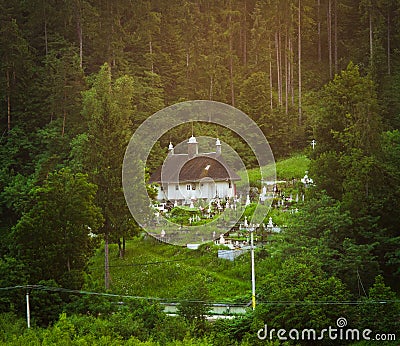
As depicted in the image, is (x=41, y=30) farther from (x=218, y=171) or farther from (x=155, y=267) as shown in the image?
(x=155, y=267)

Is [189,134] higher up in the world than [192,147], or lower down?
higher up

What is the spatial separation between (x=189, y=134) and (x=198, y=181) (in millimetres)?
6409

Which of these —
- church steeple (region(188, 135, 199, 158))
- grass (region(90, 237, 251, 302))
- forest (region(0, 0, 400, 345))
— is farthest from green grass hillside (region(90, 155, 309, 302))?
church steeple (region(188, 135, 199, 158))

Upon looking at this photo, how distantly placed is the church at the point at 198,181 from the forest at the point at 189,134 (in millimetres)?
2824

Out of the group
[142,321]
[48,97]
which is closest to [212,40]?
[48,97]

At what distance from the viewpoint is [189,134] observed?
31.4 meters

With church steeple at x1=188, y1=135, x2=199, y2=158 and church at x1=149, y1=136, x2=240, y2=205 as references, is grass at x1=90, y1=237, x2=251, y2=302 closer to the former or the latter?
church at x1=149, y1=136, x2=240, y2=205

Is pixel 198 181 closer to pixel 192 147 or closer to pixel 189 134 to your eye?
pixel 192 147

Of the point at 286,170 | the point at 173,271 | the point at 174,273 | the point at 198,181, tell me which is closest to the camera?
the point at 174,273

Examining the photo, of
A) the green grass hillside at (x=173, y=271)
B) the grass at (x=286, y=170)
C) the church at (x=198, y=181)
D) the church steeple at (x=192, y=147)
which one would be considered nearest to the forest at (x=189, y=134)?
the green grass hillside at (x=173, y=271)

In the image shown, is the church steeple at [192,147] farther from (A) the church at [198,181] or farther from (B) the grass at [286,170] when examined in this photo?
(B) the grass at [286,170]

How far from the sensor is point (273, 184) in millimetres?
25141

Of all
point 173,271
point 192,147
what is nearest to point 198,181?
point 192,147

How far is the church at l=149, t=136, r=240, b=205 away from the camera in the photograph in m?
25.2
